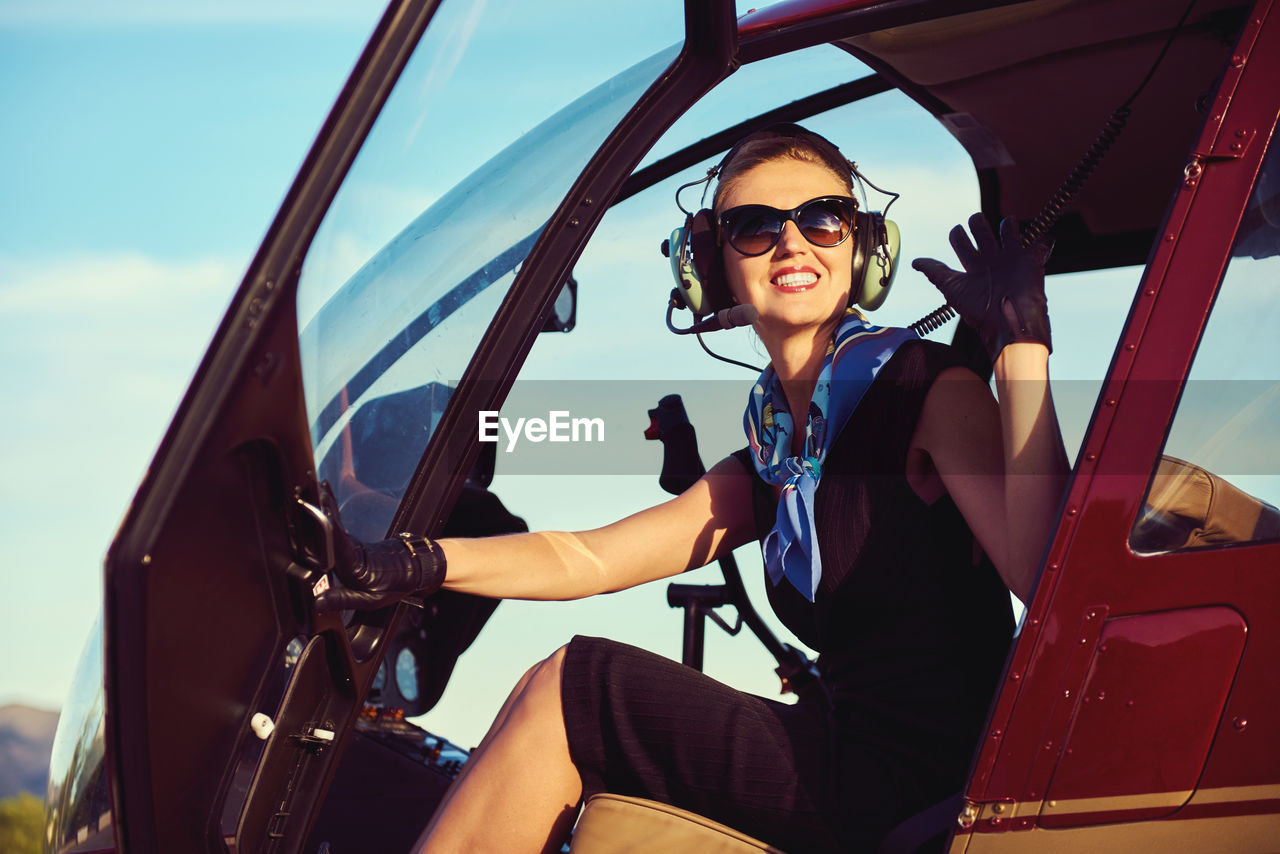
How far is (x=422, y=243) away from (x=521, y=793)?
876mm

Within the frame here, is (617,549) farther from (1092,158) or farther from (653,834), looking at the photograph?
(1092,158)

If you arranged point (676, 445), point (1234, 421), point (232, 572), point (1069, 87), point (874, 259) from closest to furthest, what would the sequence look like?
1. point (232, 572)
2. point (1234, 421)
3. point (874, 259)
4. point (1069, 87)
5. point (676, 445)

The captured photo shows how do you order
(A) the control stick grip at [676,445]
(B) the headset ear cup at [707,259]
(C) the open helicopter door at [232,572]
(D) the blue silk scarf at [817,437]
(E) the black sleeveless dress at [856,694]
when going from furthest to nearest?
(A) the control stick grip at [676,445] → (B) the headset ear cup at [707,259] → (D) the blue silk scarf at [817,437] → (E) the black sleeveless dress at [856,694] → (C) the open helicopter door at [232,572]

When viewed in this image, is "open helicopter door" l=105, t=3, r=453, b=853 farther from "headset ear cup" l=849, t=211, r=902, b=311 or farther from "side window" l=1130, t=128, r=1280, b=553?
"side window" l=1130, t=128, r=1280, b=553

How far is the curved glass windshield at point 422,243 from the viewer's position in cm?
145

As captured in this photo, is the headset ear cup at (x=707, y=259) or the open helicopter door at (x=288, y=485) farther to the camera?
the headset ear cup at (x=707, y=259)

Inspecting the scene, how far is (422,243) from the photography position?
5.95 ft

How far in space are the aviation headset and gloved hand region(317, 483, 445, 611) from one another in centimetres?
65

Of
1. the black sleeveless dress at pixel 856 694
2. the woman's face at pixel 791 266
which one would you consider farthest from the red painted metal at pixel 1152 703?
the woman's face at pixel 791 266

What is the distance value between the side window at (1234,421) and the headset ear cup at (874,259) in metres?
0.59

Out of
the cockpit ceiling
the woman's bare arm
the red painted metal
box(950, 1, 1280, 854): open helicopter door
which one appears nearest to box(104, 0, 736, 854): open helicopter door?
the woman's bare arm

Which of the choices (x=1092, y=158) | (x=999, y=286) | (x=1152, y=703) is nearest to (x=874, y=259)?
(x=999, y=286)

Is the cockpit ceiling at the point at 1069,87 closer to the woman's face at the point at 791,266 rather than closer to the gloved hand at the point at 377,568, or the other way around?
the woman's face at the point at 791,266

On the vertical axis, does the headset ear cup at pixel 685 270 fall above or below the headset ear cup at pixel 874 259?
below
